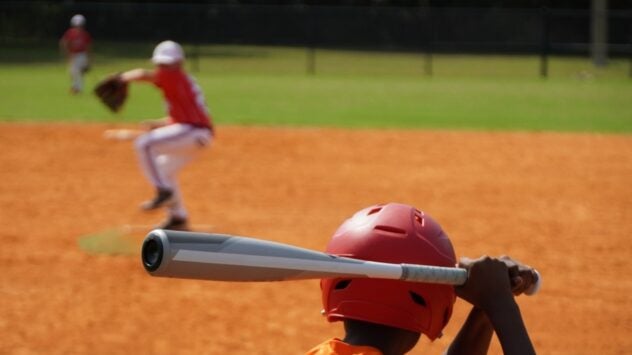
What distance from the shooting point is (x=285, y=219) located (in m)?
12.3

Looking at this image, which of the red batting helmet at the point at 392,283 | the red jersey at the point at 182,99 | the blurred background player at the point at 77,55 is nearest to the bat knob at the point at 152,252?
the red batting helmet at the point at 392,283

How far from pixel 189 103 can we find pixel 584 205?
515 cm

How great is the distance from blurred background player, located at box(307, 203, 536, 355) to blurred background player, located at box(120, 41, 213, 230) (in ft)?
27.8

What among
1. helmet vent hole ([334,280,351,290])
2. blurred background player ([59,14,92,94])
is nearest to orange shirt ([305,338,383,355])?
helmet vent hole ([334,280,351,290])

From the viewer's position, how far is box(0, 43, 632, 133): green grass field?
22750mm

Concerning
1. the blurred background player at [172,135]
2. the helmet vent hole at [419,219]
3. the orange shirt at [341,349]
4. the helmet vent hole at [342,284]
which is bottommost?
the blurred background player at [172,135]

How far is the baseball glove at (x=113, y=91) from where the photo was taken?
11.9 metres

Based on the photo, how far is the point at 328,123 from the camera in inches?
847

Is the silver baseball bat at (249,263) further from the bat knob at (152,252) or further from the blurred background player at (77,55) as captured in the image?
the blurred background player at (77,55)

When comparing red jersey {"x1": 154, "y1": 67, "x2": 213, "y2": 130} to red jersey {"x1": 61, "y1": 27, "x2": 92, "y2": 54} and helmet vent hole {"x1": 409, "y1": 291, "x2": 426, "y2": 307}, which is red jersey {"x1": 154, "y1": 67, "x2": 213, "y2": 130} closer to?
helmet vent hole {"x1": 409, "y1": 291, "x2": 426, "y2": 307}

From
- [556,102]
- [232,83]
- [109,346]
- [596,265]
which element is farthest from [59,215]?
[232,83]

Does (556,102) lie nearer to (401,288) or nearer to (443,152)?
(443,152)

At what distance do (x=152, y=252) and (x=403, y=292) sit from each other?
0.74 m

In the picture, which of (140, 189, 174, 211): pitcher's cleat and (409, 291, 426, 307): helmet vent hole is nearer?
(409, 291, 426, 307): helmet vent hole
